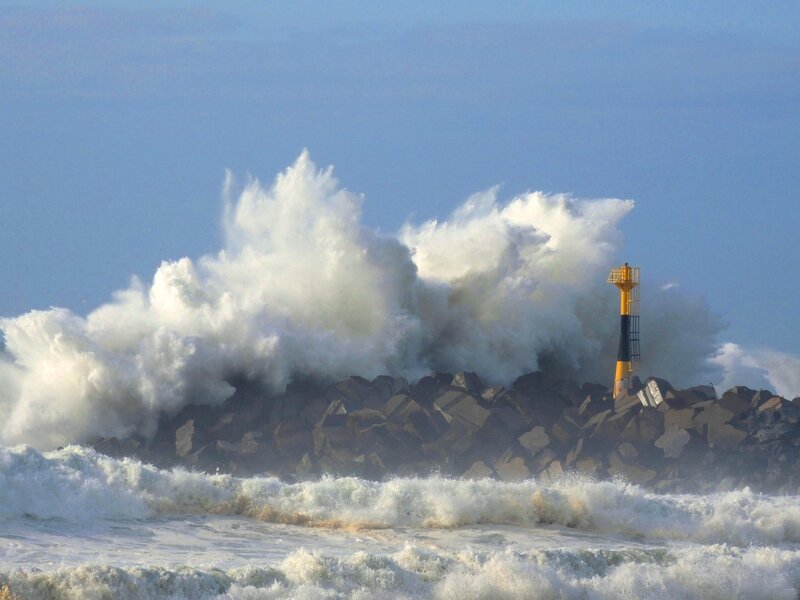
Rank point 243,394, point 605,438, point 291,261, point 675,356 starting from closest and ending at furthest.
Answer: point 605,438, point 243,394, point 291,261, point 675,356

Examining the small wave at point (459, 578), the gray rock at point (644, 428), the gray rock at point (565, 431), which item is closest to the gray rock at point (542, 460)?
the gray rock at point (565, 431)

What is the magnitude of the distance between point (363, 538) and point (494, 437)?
8.21 m

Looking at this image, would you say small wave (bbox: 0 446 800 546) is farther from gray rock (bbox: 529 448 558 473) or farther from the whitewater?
gray rock (bbox: 529 448 558 473)

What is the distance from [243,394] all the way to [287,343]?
141cm

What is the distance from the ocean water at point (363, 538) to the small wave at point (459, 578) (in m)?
0.01

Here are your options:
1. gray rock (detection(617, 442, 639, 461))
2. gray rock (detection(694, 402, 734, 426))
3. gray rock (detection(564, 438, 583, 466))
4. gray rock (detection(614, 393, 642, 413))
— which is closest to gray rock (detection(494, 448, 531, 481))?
gray rock (detection(564, 438, 583, 466))

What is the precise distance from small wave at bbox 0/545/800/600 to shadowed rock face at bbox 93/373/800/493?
23.7 ft

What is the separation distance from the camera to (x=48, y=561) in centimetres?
1093

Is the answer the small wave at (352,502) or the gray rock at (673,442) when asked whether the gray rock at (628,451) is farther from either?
the small wave at (352,502)

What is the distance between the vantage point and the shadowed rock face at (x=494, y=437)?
65.5 ft

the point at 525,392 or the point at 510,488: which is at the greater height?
the point at 525,392

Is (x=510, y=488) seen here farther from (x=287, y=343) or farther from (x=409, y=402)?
(x=287, y=343)

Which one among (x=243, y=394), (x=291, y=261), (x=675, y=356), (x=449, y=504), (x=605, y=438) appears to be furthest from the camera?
(x=675, y=356)

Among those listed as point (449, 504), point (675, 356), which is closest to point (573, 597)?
point (449, 504)
